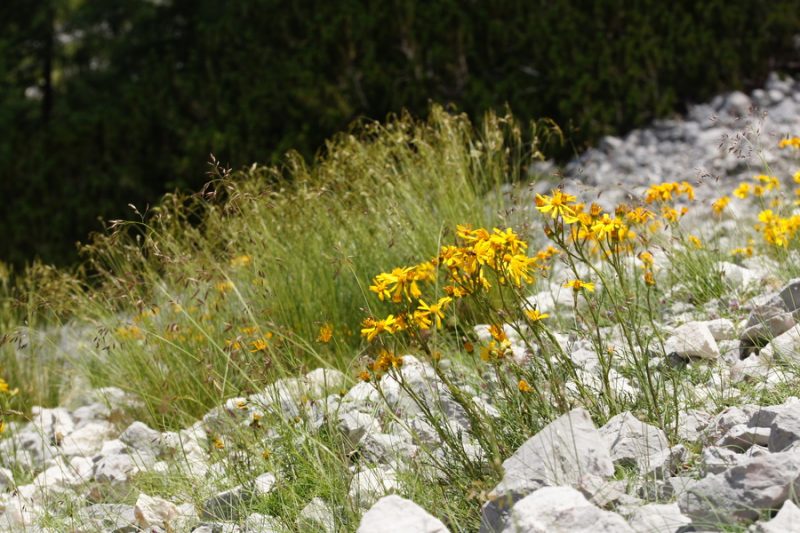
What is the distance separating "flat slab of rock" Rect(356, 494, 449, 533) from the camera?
→ 193cm

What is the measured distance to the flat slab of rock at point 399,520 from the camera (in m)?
1.93

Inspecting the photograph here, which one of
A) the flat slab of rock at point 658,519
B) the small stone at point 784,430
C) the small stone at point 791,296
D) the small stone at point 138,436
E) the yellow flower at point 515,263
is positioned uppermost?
the yellow flower at point 515,263

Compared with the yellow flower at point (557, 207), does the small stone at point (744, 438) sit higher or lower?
lower

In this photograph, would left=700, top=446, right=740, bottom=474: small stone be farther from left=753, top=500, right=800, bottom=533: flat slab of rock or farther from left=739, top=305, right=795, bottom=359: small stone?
left=739, top=305, right=795, bottom=359: small stone

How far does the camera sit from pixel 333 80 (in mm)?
8555

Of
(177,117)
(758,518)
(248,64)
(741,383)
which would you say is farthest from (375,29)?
(758,518)

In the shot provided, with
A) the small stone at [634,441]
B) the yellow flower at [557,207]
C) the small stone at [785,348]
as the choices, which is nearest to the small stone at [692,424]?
the small stone at [634,441]

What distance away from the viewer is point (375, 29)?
8492 millimetres

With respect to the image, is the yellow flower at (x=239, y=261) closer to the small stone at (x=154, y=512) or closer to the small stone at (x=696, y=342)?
the small stone at (x=154, y=512)

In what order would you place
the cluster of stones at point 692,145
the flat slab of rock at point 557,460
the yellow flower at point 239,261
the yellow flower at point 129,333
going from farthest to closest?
the cluster of stones at point 692,145 < the yellow flower at point 129,333 < the yellow flower at point 239,261 < the flat slab of rock at point 557,460

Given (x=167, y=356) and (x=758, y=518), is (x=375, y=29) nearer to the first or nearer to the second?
(x=167, y=356)

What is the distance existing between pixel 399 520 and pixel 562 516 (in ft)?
1.09

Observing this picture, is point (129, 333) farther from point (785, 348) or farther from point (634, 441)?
point (785, 348)

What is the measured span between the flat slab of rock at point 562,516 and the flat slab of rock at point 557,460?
0.12 m
